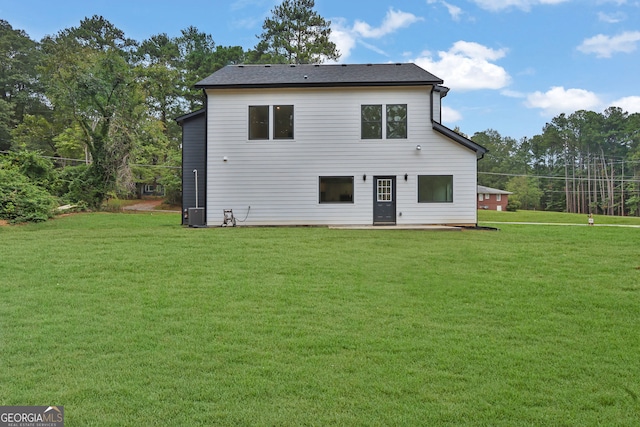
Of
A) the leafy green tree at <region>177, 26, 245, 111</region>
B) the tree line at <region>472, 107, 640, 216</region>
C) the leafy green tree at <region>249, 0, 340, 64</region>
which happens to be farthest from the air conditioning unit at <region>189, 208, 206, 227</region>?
the tree line at <region>472, 107, 640, 216</region>

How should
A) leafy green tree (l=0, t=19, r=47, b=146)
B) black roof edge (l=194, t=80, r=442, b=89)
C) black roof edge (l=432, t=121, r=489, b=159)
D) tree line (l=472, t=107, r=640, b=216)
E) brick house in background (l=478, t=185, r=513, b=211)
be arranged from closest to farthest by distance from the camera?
1. black roof edge (l=432, t=121, r=489, b=159)
2. black roof edge (l=194, t=80, r=442, b=89)
3. leafy green tree (l=0, t=19, r=47, b=146)
4. brick house in background (l=478, t=185, r=513, b=211)
5. tree line (l=472, t=107, r=640, b=216)

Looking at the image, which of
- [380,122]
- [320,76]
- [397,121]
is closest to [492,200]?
[397,121]

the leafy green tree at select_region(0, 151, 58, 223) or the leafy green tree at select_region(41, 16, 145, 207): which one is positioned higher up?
the leafy green tree at select_region(41, 16, 145, 207)

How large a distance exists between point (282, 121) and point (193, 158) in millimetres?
3950

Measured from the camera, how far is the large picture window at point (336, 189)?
14.3m

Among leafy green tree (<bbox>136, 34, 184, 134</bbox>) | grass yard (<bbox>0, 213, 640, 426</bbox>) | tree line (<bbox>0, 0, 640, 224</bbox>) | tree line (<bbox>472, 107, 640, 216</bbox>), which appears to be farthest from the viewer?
tree line (<bbox>472, 107, 640, 216</bbox>)

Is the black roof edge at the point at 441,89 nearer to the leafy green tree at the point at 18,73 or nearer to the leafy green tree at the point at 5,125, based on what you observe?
the leafy green tree at the point at 5,125

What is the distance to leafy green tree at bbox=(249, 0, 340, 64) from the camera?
31.6 meters

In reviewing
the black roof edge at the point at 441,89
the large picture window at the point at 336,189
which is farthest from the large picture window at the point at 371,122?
the black roof edge at the point at 441,89

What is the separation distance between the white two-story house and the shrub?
6.02m

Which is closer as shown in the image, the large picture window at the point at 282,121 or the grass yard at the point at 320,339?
the grass yard at the point at 320,339

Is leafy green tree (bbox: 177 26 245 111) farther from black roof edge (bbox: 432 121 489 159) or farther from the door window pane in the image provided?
Answer: black roof edge (bbox: 432 121 489 159)

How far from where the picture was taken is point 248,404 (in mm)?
2623

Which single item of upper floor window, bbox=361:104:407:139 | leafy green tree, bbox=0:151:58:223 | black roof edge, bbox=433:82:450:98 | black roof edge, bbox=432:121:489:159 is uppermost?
black roof edge, bbox=433:82:450:98
